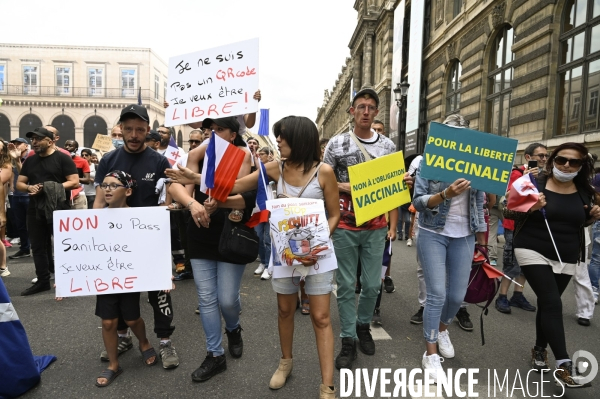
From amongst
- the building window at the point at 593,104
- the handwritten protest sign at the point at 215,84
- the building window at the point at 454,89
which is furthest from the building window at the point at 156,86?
the handwritten protest sign at the point at 215,84

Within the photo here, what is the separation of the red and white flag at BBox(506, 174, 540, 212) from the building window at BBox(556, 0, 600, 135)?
8060mm

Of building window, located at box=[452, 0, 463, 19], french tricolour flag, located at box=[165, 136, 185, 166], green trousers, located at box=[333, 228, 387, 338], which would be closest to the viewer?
green trousers, located at box=[333, 228, 387, 338]

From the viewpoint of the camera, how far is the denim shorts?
261 centimetres

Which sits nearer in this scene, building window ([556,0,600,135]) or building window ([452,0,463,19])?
building window ([556,0,600,135])

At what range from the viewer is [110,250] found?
2891 mm

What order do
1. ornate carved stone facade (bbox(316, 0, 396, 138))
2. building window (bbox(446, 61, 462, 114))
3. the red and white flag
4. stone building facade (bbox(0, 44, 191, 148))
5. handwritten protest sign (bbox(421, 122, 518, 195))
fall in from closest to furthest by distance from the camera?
handwritten protest sign (bbox(421, 122, 518, 195)) → the red and white flag → building window (bbox(446, 61, 462, 114)) → ornate carved stone facade (bbox(316, 0, 396, 138)) → stone building facade (bbox(0, 44, 191, 148))

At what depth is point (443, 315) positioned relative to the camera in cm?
332

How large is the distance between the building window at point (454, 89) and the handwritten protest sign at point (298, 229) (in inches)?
661

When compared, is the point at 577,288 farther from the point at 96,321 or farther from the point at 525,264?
the point at 96,321

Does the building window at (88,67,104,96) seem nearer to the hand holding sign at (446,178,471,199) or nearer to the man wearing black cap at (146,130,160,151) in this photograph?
the man wearing black cap at (146,130,160,151)

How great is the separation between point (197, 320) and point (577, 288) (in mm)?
4165

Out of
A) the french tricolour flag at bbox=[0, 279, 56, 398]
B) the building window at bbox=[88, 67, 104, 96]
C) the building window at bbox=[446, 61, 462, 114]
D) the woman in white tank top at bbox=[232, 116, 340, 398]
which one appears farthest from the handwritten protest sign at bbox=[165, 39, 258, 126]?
the building window at bbox=[88, 67, 104, 96]

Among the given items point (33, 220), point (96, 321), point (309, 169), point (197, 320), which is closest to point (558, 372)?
point (309, 169)

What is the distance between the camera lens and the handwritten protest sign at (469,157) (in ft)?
9.77
